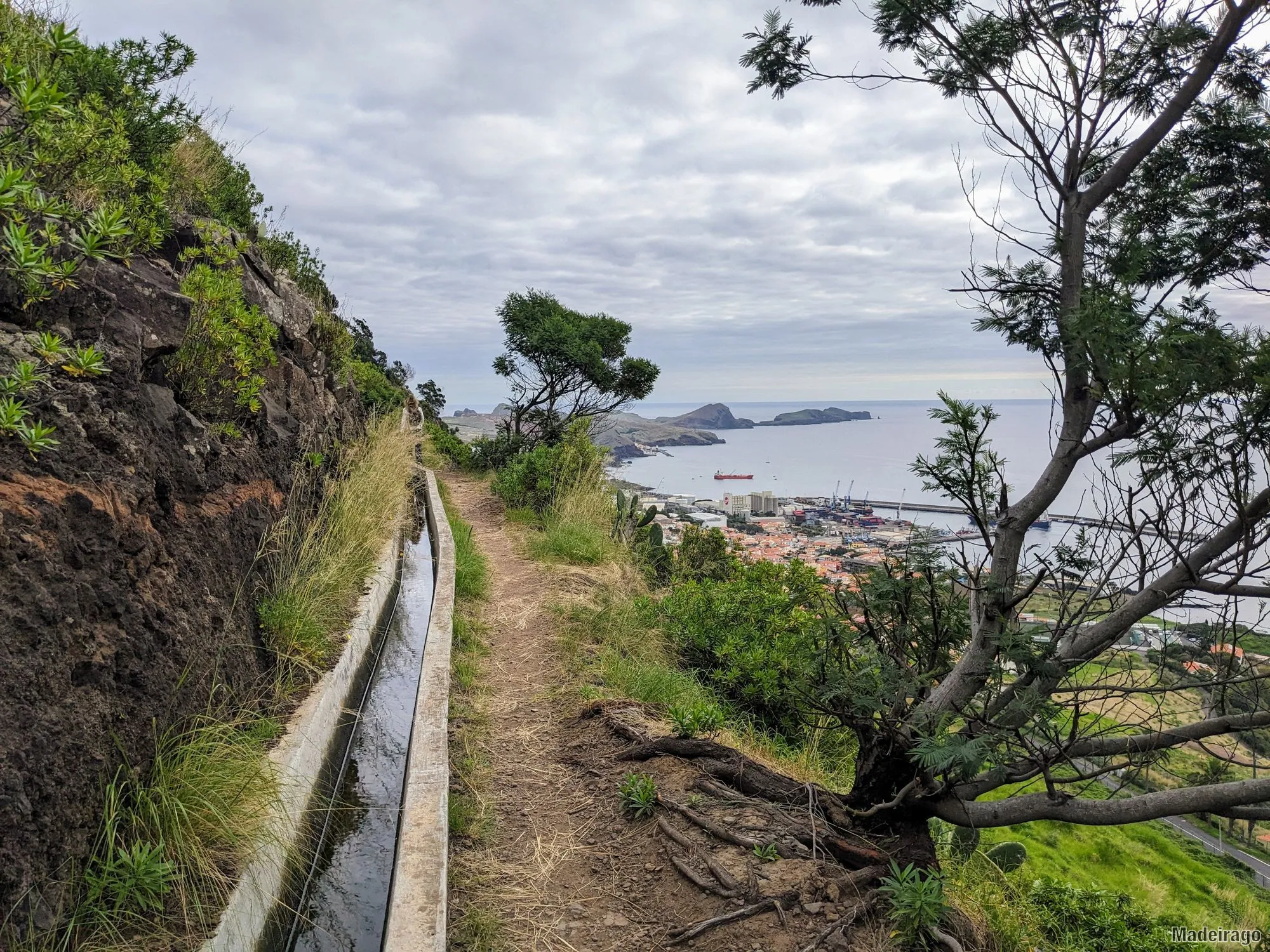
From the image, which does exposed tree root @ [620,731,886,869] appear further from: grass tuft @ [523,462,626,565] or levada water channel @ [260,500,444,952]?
grass tuft @ [523,462,626,565]

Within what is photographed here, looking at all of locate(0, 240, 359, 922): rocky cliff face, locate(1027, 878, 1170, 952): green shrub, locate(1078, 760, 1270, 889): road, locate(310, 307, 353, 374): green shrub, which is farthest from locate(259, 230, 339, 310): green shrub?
locate(1078, 760, 1270, 889): road

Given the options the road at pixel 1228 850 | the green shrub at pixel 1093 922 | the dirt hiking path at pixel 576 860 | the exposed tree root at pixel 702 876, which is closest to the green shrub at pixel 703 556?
the dirt hiking path at pixel 576 860

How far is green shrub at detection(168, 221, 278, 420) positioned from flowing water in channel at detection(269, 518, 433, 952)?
1.98 meters

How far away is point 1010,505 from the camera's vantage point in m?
2.92

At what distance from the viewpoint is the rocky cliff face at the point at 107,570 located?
1992 millimetres

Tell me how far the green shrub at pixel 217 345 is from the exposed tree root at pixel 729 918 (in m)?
3.63

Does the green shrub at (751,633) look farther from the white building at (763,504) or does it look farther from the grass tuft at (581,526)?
the white building at (763,504)

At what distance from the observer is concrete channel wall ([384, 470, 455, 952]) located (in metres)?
2.33

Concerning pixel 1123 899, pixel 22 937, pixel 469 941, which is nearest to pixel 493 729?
pixel 469 941

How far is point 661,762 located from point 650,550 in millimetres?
5906

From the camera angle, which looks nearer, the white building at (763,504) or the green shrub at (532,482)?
the green shrub at (532,482)

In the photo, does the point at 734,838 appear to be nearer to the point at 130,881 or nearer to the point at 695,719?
the point at 695,719

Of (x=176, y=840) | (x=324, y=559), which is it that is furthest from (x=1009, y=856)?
(x=324, y=559)

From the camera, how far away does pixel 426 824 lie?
2898 mm
